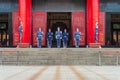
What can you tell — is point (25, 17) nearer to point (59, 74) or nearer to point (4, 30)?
point (4, 30)

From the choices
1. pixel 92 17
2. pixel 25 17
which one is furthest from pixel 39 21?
pixel 92 17

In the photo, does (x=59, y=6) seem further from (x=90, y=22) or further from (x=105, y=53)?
(x=105, y=53)

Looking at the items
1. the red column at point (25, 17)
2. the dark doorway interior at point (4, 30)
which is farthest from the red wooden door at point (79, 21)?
the dark doorway interior at point (4, 30)

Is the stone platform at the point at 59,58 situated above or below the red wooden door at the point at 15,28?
below

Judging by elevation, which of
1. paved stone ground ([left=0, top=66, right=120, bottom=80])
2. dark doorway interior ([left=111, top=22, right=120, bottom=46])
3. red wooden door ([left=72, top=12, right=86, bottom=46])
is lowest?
paved stone ground ([left=0, top=66, right=120, bottom=80])

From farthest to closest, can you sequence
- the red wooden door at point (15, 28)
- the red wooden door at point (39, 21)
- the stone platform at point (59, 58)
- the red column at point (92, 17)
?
the red wooden door at point (39, 21), the red wooden door at point (15, 28), the red column at point (92, 17), the stone platform at point (59, 58)

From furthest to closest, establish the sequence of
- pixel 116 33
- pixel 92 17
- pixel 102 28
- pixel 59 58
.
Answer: pixel 116 33, pixel 102 28, pixel 92 17, pixel 59 58

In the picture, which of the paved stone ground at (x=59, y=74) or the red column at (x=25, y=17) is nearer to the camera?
the paved stone ground at (x=59, y=74)

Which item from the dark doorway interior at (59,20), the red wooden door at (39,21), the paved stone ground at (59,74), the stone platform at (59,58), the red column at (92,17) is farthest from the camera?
the dark doorway interior at (59,20)

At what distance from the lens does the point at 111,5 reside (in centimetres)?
5088

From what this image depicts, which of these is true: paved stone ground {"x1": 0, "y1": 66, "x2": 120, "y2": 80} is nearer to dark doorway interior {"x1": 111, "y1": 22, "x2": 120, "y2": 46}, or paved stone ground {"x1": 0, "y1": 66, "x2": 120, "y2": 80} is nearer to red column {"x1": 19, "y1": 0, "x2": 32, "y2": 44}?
red column {"x1": 19, "y1": 0, "x2": 32, "y2": 44}

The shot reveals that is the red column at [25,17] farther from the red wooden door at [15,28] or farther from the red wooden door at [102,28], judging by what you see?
the red wooden door at [102,28]

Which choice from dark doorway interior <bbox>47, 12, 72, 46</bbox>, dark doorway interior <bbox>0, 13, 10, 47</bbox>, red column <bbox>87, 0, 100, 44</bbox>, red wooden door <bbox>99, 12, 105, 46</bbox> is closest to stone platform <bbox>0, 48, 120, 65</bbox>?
red column <bbox>87, 0, 100, 44</bbox>

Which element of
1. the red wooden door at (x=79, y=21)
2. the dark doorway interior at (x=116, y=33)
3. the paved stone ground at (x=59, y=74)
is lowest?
the paved stone ground at (x=59, y=74)
